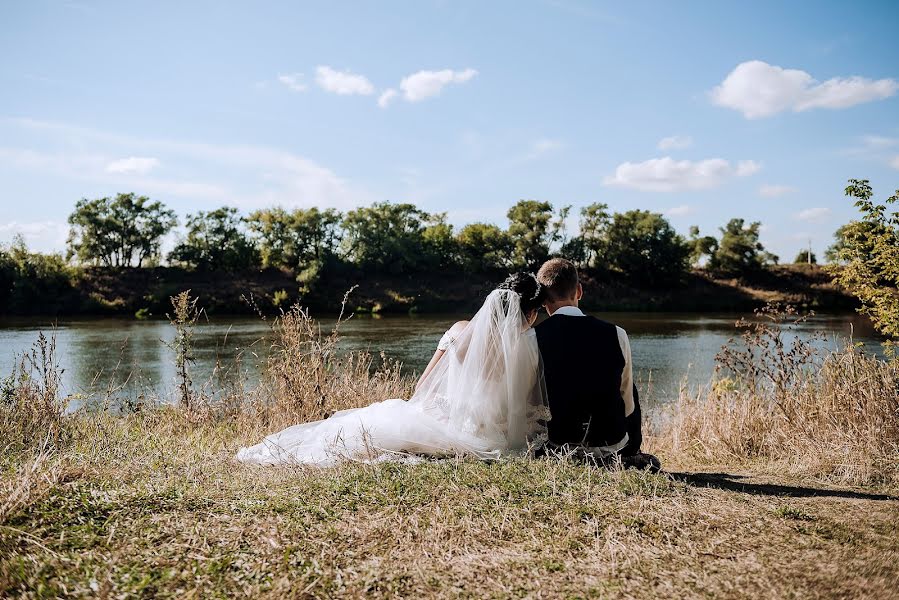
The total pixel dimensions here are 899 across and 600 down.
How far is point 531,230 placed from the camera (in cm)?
6725

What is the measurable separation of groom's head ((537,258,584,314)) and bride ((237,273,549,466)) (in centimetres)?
19

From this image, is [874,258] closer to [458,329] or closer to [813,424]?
[813,424]

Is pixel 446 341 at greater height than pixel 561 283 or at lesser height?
lesser

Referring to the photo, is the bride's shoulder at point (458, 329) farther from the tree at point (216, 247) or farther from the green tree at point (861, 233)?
the tree at point (216, 247)

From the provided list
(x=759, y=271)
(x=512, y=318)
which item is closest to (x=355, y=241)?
(x=759, y=271)

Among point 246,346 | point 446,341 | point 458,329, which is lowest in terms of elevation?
point 246,346

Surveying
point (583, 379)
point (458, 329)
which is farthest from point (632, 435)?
point (458, 329)

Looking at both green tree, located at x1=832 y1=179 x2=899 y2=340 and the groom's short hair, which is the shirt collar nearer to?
the groom's short hair

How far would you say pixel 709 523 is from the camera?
354 cm

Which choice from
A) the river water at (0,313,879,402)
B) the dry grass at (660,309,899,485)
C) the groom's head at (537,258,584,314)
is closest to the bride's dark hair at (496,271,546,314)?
the groom's head at (537,258,584,314)

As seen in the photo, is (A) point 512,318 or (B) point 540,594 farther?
(A) point 512,318

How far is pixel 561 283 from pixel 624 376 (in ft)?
2.94

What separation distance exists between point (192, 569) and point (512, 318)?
3.10 m

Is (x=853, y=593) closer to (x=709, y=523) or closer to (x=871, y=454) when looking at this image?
(x=709, y=523)
